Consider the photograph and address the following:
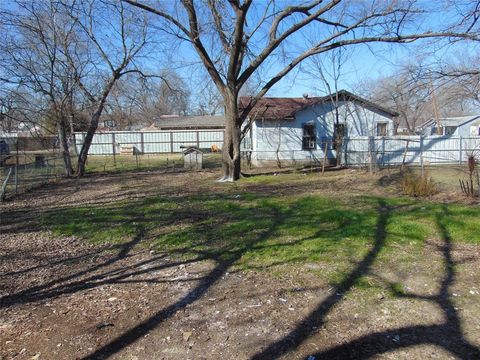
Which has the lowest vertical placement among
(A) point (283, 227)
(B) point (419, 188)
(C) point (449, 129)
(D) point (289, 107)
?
(A) point (283, 227)

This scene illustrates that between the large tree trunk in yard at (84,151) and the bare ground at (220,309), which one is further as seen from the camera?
the large tree trunk in yard at (84,151)

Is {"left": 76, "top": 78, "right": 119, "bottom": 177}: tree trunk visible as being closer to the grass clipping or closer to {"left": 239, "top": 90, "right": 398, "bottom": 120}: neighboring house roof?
{"left": 239, "top": 90, "right": 398, "bottom": 120}: neighboring house roof

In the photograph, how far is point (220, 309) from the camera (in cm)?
416

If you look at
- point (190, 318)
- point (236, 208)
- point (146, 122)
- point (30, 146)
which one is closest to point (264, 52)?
point (236, 208)

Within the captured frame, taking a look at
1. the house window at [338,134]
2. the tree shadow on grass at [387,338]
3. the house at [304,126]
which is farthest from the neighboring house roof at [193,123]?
the tree shadow on grass at [387,338]

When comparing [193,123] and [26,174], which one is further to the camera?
[193,123]

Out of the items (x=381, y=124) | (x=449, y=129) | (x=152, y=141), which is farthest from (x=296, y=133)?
(x=449, y=129)

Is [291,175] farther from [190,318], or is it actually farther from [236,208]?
[190,318]

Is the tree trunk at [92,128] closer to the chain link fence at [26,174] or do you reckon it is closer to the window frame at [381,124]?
the chain link fence at [26,174]

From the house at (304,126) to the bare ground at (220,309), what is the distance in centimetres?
1659

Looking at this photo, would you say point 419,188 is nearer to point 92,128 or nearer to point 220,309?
point 220,309

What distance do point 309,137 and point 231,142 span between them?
8.38 meters

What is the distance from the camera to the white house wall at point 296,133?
22.7 m

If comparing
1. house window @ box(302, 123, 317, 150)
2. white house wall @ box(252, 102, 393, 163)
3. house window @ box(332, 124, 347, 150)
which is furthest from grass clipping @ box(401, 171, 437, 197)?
house window @ box(302, 123, 317, 150)
